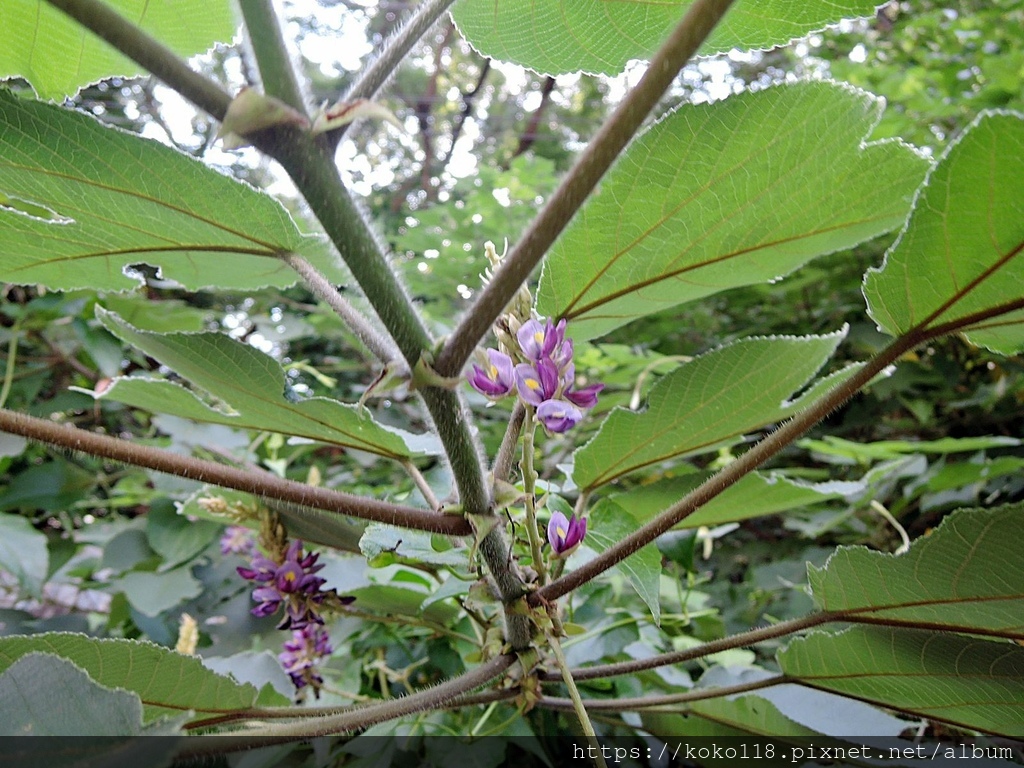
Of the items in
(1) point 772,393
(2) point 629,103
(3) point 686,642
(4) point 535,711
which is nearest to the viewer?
(2) point 629,103

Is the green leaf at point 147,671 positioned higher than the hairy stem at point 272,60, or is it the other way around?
the hairy stem at point 272,60

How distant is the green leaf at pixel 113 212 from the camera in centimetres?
39

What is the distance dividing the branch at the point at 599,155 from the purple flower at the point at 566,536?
0.20 meters

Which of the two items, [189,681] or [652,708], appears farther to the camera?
[652,708]

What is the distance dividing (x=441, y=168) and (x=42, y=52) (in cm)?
342

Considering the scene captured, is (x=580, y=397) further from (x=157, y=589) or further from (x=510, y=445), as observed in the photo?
A: (x=157, y=589)

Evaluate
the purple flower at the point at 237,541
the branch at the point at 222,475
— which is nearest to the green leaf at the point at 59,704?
the branch at the point at 222,475

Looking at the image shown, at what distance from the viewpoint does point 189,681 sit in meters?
0.45

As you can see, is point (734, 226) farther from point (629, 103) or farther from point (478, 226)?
point (478, 226)

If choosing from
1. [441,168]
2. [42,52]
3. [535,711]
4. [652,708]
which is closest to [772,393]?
[652,708]

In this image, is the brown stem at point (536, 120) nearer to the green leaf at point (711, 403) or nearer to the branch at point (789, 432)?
the green leaf at point (711, 403)

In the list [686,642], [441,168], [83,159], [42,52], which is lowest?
→ [686,642]

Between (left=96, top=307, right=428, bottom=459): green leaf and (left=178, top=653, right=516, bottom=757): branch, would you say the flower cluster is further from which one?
(left=178, top=653, right=516, bottom=757): branch

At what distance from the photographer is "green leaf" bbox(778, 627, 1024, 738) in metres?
0.46
